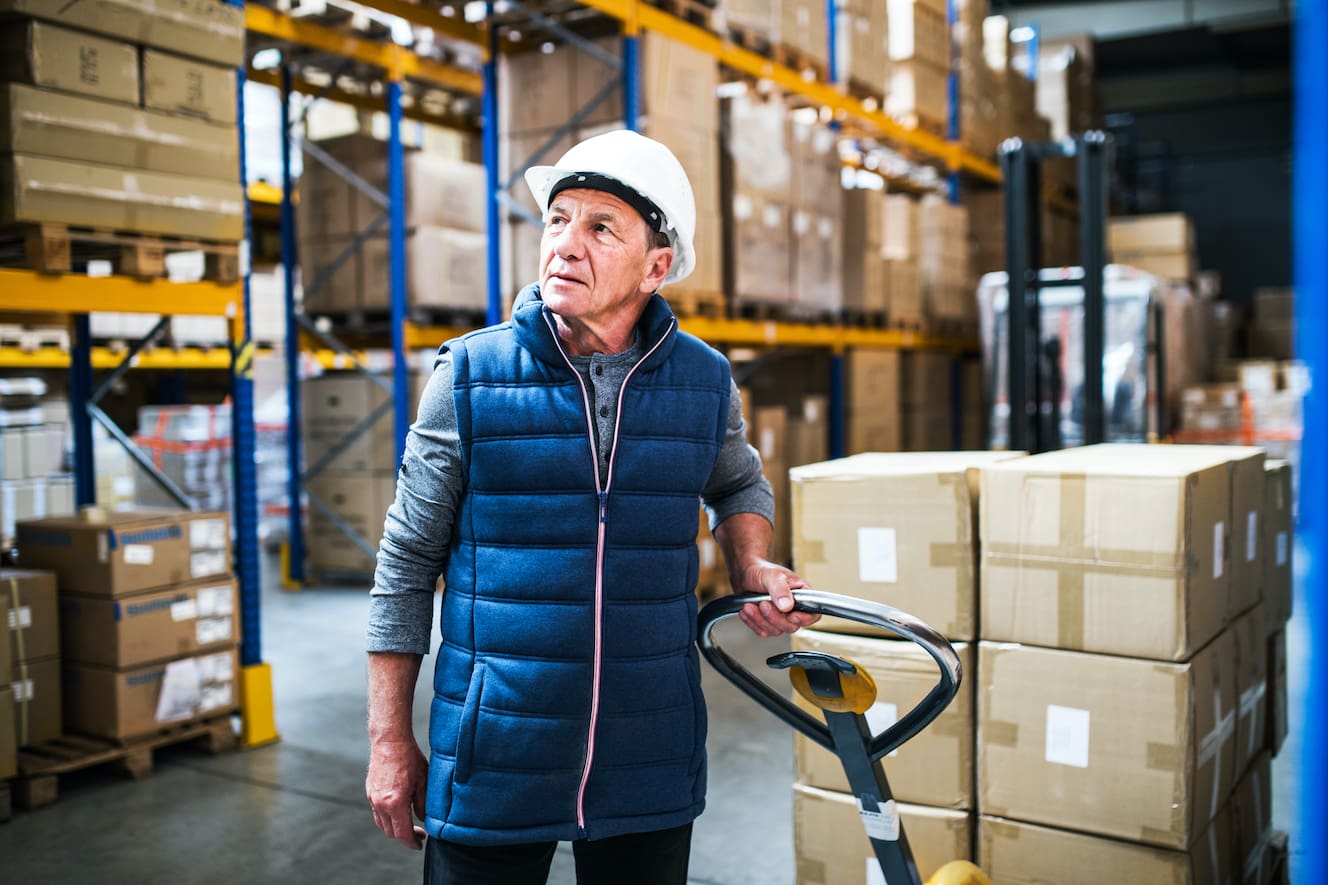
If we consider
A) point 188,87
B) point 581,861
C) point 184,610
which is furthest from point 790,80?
point 581,861

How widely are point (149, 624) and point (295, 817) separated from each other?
1077 mm

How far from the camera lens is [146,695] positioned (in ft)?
A: 15.3

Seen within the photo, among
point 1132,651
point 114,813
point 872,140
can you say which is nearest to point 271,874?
point 114,813

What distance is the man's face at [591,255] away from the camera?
1.84 meters

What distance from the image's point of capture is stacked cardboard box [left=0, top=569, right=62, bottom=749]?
446 centimetres

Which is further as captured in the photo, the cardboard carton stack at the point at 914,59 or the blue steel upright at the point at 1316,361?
→ the cardboard carton stack at the point at 914,59

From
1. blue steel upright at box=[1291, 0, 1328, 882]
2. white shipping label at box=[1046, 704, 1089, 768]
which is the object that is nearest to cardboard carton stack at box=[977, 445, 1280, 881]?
white shipping label at box=[1046, 704, 1089, 768]

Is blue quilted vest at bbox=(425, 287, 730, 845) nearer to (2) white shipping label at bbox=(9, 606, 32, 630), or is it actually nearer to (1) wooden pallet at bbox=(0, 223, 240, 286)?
(1) wooden pallet at bbox=(0, 223, 240, 286)

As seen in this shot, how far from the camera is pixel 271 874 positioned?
3.72 meters

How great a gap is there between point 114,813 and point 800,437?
18.1 feet

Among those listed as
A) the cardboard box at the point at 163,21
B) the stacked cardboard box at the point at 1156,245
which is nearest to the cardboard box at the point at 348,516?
the cardboard box at the point at 163,21

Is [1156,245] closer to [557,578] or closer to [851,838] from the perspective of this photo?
[851,838]

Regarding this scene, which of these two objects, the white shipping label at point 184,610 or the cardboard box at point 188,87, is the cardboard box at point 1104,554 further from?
the cardboard box at point 188,87

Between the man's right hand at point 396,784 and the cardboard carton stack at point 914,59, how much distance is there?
29.8ft
